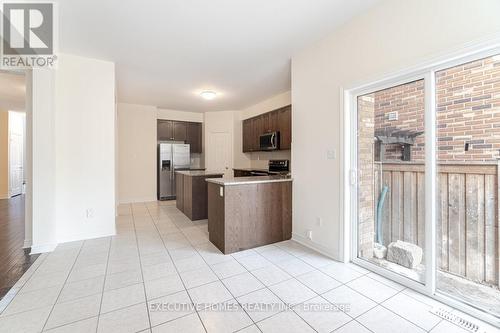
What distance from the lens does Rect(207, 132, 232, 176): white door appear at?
22.4 feet

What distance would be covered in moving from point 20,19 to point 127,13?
1116 millimetres

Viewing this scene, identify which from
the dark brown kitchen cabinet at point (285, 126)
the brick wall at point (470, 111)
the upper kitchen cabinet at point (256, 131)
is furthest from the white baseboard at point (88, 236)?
the brick wall at point (470, 111)

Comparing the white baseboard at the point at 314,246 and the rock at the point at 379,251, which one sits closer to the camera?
the rock at the point at 379,251

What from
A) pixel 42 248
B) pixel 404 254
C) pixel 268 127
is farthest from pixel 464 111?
pixel 42 248

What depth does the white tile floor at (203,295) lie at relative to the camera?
158 centimetres

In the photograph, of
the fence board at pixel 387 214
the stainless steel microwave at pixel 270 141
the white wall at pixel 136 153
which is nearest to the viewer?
the fence board at pixel 387 214

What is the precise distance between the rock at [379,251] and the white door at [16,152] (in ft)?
31.0

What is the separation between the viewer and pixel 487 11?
1537mm

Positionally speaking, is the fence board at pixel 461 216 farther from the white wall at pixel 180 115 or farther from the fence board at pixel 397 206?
the white wall at pixel 180 115

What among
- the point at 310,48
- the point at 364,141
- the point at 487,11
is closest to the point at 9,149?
the point at 310,48

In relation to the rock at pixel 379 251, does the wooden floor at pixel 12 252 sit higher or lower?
lower

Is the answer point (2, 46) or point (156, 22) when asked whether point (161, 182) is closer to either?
point (2, 46)

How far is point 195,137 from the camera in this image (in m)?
7.07

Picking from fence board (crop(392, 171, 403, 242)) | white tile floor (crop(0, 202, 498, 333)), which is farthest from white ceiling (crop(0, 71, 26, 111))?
fence board (crop(392, 171, 403, 242))
